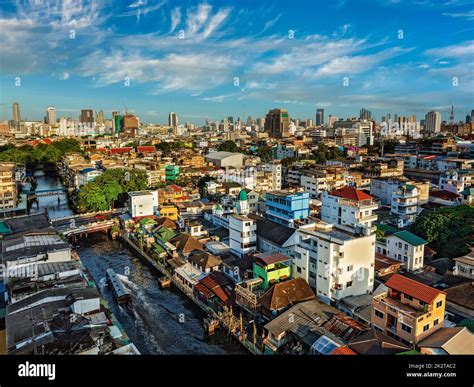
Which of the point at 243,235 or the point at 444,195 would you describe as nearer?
the point at 243,235

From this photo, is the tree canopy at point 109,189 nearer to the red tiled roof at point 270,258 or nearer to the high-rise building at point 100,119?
the red tiled roof at point 270,258

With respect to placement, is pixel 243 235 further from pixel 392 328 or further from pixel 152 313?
pixel 392 328

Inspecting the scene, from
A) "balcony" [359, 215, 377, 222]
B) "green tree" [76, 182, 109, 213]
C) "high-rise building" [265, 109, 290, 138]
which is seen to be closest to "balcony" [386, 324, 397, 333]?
"balcony" [359, 215, 377, 222]

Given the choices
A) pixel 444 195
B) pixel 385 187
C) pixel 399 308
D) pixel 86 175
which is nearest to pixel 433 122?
pixel 385 187

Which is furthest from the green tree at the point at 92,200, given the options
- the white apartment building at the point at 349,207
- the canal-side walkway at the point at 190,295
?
the white apartment building at the point at 349,207

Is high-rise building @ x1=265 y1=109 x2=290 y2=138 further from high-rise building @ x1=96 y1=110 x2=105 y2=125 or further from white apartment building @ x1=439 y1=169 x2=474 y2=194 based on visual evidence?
white apartment building @ x1=439 y1=169 x2=474 y2=194

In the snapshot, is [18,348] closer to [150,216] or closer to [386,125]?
[150,216]
